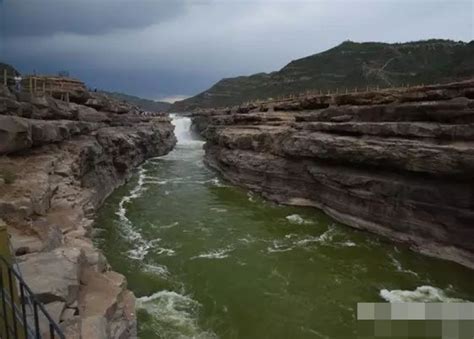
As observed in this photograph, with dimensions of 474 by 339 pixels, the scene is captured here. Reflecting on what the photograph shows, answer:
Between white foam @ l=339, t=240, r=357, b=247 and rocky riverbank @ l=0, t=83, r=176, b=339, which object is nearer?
rocky riverbank @ l=0, t=83, r=176, b=339

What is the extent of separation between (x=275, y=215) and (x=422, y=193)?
8.12 metres

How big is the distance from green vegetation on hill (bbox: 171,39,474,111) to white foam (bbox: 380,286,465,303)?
168 ft

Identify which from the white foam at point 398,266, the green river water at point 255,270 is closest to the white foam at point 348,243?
the green river water at point 255,270

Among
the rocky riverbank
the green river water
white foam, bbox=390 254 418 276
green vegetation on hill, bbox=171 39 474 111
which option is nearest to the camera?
the rocky riverbank

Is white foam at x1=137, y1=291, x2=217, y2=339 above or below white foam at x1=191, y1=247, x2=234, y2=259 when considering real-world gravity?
below

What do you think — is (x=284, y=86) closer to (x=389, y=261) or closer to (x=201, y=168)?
(x=201, y=168)

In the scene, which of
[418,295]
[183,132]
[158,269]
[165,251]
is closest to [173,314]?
[158,269]

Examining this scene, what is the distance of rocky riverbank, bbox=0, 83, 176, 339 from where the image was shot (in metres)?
8.20

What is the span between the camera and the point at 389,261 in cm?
1655

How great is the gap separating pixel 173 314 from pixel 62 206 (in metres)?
6.32

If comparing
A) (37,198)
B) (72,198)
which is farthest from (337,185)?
(37,198)

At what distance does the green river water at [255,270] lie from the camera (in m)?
12.0

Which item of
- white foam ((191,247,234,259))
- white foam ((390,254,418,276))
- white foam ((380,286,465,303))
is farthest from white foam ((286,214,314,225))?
white foam ((380,286,465,303))

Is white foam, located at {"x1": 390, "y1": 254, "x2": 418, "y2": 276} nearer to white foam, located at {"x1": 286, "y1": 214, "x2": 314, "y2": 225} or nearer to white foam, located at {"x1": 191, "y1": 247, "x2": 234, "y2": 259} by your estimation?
white foam, located at {"x1": 286, "y1": 214, "x2": 314, "y2": 225}
